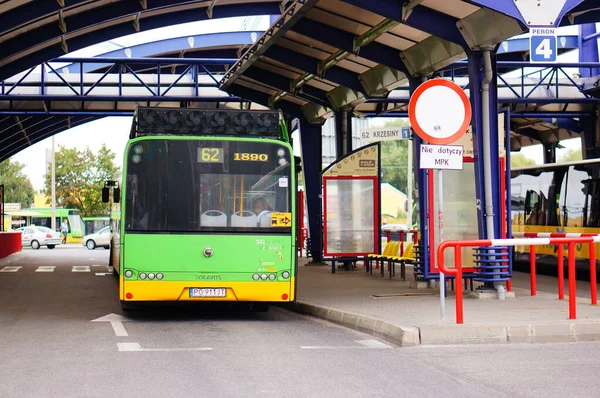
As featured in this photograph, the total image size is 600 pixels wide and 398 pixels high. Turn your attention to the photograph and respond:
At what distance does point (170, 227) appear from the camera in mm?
13531

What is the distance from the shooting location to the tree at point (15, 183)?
113625 millimetres

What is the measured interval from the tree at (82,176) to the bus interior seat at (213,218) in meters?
72.1

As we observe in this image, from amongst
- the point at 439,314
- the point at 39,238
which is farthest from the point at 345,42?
the point at 39,238

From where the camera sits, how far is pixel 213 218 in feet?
44.9

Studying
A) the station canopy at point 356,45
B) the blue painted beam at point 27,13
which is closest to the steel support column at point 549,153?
the station canopy at point 356,45

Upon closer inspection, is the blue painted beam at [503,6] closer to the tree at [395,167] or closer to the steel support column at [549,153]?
the steel support column at [549,153]

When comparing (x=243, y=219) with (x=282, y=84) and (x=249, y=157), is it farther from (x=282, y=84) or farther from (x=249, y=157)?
(x=282, y=84)

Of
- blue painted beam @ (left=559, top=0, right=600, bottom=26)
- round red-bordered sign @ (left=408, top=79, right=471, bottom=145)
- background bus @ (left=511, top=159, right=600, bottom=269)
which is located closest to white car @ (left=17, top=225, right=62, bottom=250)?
background bus @ (left=511, top=159, right=600, bottom=269)

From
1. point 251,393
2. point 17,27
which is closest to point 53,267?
point 17,27

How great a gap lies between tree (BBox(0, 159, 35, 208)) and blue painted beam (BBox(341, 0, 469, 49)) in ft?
334

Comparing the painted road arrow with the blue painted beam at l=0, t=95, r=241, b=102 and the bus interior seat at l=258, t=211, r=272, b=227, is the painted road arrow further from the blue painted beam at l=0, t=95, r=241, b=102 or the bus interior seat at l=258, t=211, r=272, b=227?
the blue painted beam at l=0, t=95, r=241, b=102

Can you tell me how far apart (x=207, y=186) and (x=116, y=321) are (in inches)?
96.3

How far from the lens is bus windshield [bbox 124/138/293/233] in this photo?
13547mm

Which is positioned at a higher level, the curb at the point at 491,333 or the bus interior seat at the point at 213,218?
the bus interior seat at the point at 213,218
